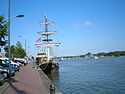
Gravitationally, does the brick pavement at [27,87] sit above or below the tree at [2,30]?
below

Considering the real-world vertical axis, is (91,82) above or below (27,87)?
below

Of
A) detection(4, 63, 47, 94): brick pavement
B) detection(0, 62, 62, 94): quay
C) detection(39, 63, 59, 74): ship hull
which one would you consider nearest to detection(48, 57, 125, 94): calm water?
detection(39, 63, 59, 74): ship hull

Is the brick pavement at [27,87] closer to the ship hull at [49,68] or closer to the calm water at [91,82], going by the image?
the calm water at [91,82]

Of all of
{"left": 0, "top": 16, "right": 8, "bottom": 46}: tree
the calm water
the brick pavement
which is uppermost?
{"left": 0, "top": 16, "right": 8, "bottom": 46}: tree

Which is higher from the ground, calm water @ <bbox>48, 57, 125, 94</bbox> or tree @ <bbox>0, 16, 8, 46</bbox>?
tree @ <bbox>0, 16, 8, 46</bbox>

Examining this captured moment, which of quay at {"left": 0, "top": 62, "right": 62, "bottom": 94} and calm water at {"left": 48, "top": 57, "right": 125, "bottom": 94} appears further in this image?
calm water at {"left": 48, "top": 57, "right": 125, "bottom": 94}

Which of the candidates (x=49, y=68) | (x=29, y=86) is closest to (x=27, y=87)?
(x=29, y=86)

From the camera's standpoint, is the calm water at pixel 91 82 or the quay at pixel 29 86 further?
the calm water at pixel 91 82

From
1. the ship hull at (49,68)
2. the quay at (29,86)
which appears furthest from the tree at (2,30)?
the ship hull at (49,68)

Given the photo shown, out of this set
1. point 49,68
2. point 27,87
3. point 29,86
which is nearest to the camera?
point 27,87

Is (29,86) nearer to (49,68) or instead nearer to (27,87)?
(27,87)

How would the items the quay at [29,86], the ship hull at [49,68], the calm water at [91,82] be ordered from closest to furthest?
the quay at [29,86] → the calm water at [91,82] → the ship hull at [49,68]

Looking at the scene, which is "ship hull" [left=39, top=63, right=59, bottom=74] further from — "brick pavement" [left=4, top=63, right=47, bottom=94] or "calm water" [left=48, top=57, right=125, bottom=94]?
"brick pavement" [left=4, top=63, right=47, bottom=94]


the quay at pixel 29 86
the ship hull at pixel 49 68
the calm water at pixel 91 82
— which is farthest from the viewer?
the ship hull at pixel 49 68
